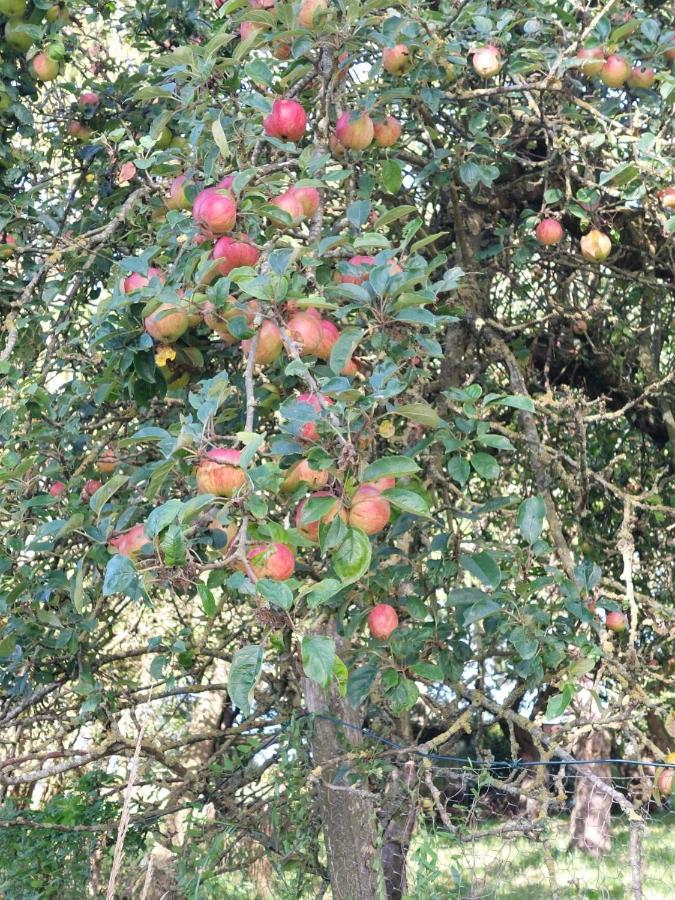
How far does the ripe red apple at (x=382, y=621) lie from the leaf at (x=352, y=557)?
55cm

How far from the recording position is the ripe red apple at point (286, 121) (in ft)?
5.84

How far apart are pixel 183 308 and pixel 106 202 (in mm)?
1406

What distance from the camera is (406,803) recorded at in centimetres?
228

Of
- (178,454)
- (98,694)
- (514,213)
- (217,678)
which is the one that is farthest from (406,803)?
(217,678)

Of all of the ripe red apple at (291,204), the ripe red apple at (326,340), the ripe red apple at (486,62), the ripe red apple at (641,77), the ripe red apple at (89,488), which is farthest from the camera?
the ripe red apple at (641,77)

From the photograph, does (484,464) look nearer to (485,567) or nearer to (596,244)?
(485,567)

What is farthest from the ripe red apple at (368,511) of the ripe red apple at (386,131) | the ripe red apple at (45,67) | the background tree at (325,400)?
the ripe red apple at (45,67)

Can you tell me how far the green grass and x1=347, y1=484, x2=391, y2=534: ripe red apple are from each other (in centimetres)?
78

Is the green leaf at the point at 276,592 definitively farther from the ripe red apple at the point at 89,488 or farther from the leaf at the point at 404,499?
the ripe red apple at the point at 89,488

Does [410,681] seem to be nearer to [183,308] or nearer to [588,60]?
[183,308]

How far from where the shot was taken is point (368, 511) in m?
1.31

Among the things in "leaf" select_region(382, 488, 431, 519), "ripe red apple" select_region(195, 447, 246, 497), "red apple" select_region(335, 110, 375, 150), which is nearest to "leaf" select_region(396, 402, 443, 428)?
"leaf" select_region(382, 488, 431, 519)

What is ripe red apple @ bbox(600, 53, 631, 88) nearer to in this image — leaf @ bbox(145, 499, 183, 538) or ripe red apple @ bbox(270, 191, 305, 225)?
ripe red apple @ bbox(270, 191, 305, 225)

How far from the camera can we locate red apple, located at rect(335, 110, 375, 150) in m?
1.92
